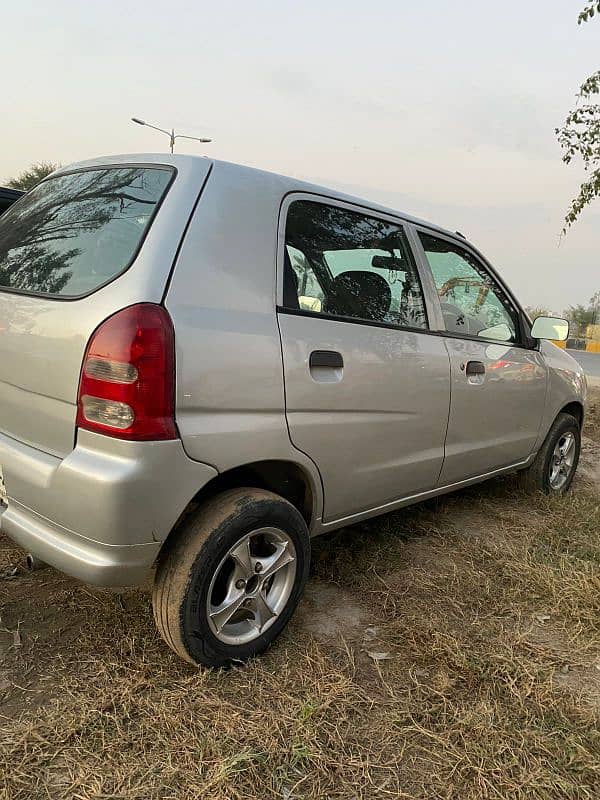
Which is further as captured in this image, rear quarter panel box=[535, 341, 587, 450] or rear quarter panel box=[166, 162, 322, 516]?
rear quarter panel box=[535, 341, 587, 450]

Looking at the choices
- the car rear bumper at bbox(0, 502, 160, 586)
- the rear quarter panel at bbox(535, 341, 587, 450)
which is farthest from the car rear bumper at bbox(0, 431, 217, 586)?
the rear quarter panel at bbox(535, 341, 587, 450)

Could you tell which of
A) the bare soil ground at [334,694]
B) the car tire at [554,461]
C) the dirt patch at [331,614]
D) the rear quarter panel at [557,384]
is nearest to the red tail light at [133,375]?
the bare soil ground at [334,694]

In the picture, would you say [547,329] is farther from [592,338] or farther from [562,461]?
[592,338]

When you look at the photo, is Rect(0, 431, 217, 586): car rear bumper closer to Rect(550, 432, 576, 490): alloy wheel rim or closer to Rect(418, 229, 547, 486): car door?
Rect(418, 229, 547, 486): car door

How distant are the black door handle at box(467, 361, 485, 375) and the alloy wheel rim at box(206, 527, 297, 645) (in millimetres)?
1448

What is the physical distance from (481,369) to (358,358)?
3.59 ft

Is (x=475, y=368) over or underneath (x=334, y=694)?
over

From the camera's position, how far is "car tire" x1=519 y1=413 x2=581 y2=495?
13.7ft

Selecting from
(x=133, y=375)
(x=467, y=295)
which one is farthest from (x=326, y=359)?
(x=467, y=295)

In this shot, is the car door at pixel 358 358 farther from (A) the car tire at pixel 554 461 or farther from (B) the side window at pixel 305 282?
(A) the car tire at pixel 554 461

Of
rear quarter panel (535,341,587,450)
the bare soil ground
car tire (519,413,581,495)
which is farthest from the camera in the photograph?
car tire (519,413,581,495)

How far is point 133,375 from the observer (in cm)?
173

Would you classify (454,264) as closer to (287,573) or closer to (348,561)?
(348,561)

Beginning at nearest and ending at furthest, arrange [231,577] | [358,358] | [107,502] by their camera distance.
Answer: [107,502] < [231,577] < [358,358]
